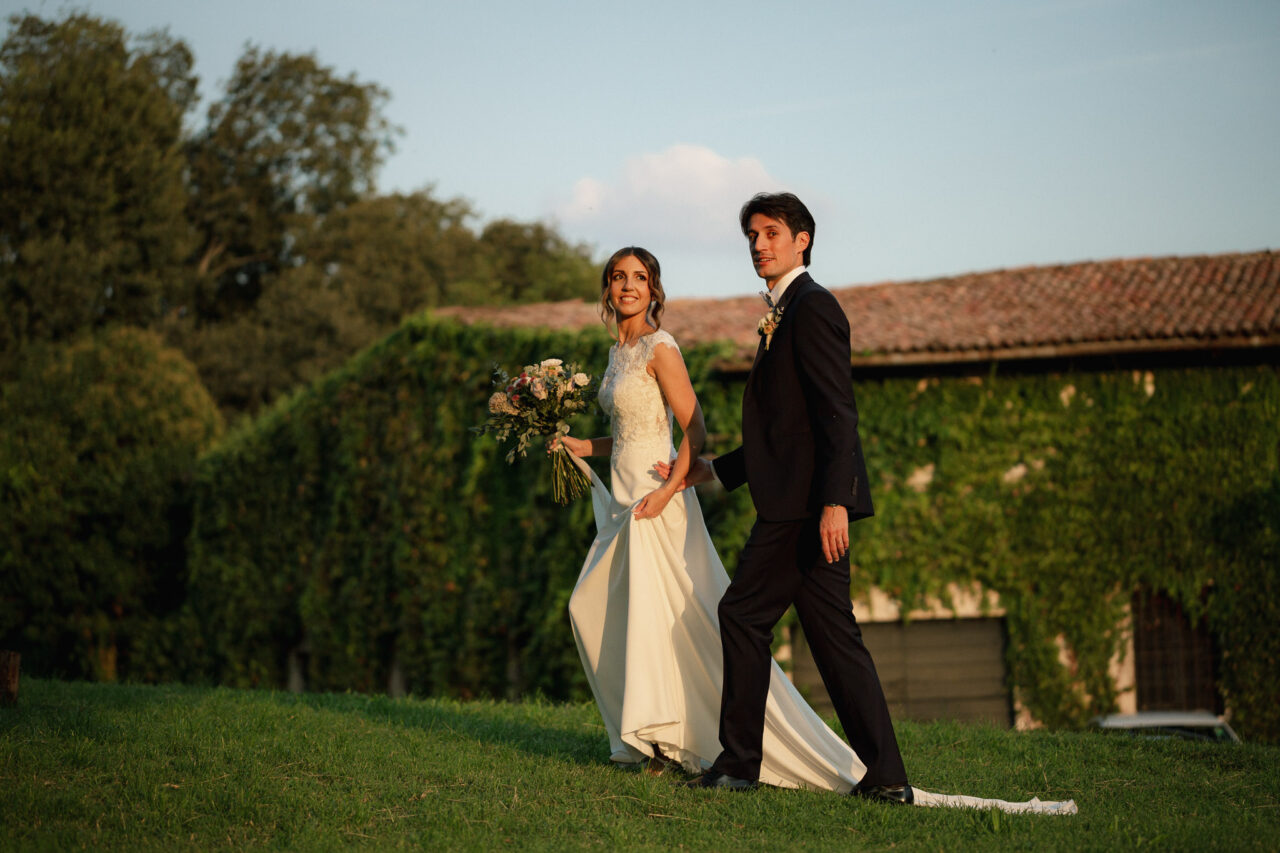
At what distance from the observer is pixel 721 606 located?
4.73m

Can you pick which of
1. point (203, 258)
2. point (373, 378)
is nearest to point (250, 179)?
point (203, 258)

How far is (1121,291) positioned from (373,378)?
482 inches

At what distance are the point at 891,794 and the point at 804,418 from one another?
1.49 metres

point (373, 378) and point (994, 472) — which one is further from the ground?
point (373, 378)

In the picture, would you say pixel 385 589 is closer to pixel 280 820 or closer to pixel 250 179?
pixel 280 820

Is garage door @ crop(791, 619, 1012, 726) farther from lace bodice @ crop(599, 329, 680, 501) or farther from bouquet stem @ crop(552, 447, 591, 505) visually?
lace bodice @ crop(599, 329, 680, 501)

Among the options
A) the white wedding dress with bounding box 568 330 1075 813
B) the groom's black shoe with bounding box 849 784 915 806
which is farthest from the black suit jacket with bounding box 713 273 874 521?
the groom's black shoe with bounding box 849 784 915 806

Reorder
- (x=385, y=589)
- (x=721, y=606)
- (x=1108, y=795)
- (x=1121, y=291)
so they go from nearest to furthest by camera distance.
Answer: (x=721, y=606)
(x=1108, y=795)
(x=1121, y=291)
(x=385, y=589)

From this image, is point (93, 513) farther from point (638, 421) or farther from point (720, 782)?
point (720, 782)

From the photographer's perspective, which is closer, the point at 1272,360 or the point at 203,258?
the point at 1272,360

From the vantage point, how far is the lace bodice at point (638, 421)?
5.37 m

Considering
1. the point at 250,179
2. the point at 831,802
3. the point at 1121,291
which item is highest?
the point at 250,179

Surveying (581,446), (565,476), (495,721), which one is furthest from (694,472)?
(495,721)

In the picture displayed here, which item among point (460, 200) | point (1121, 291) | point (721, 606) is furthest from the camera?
point (460, 200)
